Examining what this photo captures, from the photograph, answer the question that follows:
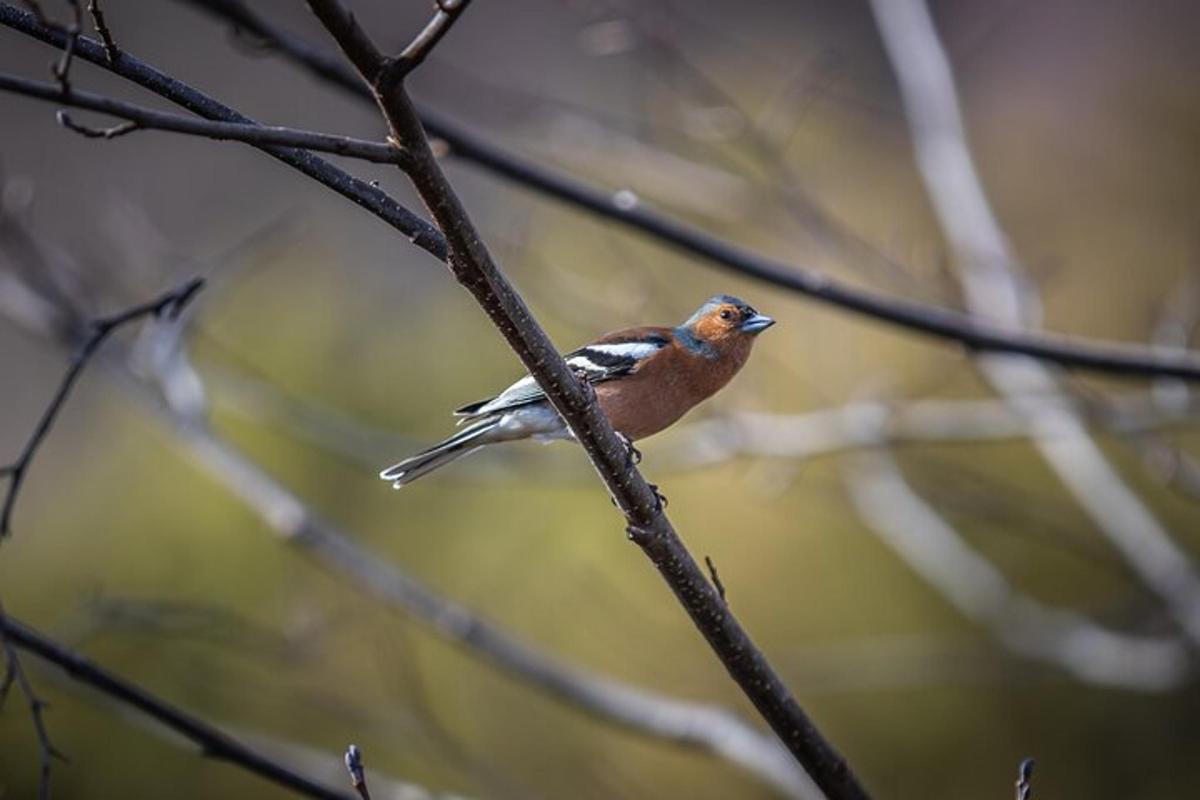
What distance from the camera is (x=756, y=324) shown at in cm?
421

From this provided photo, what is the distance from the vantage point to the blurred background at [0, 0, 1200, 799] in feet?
17.1

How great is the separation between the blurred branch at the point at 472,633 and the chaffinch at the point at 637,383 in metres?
0.40

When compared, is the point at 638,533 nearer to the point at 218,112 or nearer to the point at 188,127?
the point at 218,112

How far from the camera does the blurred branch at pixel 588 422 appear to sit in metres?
2.14

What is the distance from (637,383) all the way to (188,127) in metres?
2.32

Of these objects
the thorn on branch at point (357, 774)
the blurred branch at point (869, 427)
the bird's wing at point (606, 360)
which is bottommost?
the thorn on branch at point (357, 774)

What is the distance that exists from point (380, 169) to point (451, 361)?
5.53ft

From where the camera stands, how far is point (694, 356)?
13.8 ft

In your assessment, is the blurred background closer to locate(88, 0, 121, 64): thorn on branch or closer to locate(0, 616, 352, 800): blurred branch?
locate(0, 616, 352, 800): blurred branch

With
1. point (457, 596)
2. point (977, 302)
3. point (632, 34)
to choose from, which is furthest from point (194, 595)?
point (977, 302)

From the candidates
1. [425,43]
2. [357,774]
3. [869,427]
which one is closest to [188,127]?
[425,43]

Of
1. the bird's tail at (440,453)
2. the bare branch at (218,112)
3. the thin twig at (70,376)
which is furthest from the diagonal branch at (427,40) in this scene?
the bird's tail at (440,453)

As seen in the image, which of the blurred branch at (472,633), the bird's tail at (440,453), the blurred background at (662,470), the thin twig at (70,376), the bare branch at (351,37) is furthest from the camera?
the blurred background at (662,470)

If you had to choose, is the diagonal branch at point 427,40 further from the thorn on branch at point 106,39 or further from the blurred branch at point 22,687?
the blurred branch at point 22,687
